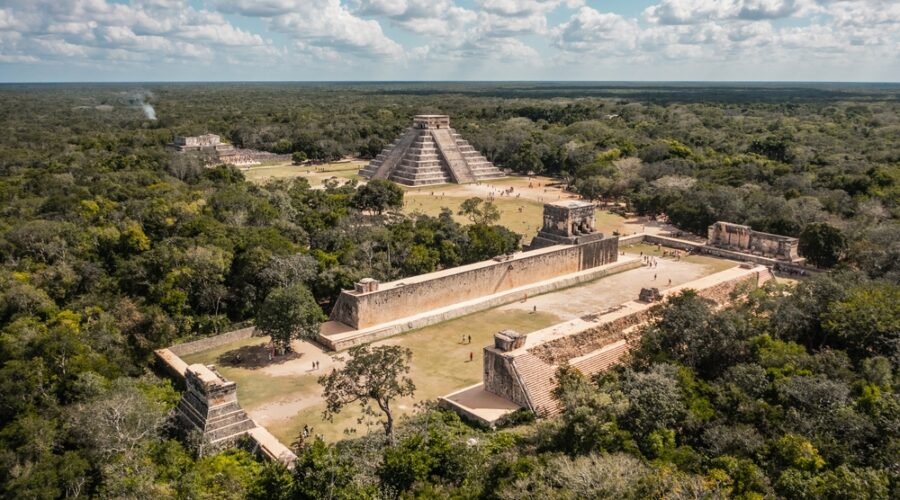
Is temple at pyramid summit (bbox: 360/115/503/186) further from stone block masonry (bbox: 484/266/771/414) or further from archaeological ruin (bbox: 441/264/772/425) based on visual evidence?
archaeological ruin (bbox: 441/264/772/425)

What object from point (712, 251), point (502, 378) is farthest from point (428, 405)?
point (712, 251)

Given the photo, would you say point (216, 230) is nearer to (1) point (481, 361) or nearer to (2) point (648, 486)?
(1) point (481, 361)

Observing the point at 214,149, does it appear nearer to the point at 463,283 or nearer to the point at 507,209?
the point at 507,209

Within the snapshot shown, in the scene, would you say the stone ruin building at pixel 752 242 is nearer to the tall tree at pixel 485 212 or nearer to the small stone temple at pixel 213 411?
the tall tree at pixel 485 212

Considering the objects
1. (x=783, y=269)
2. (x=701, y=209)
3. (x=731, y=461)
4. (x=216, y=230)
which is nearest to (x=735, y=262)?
(x=783, y=269)

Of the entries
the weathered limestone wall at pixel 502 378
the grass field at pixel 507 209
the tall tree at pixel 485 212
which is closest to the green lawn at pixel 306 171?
the grass field at pixel 507 209

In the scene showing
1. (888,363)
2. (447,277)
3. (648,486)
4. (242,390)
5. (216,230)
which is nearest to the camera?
(648,486)

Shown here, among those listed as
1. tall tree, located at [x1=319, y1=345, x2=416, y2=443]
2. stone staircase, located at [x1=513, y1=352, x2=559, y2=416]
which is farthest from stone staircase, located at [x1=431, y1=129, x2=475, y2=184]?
tall tree, located at [x1=319, y1=345, x2=416, y2=443]
